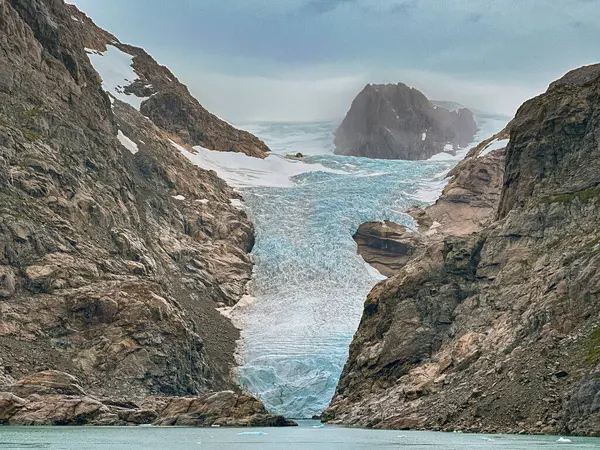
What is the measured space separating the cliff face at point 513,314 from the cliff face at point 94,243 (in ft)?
68.1

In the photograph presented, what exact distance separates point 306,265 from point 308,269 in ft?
3.08

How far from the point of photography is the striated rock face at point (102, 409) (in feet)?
302

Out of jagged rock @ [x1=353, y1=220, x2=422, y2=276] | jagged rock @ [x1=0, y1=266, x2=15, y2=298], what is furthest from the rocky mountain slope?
jagged rock @ [x1=353, y1=220, x2=422, y2=276]

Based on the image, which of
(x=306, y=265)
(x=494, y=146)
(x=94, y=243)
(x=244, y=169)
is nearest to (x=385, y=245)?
(x=306, y=265)

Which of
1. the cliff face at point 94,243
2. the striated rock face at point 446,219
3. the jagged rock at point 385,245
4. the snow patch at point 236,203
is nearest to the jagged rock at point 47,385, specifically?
the cliff face at point 94,243

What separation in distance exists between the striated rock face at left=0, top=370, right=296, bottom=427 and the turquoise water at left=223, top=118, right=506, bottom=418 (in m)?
24.6

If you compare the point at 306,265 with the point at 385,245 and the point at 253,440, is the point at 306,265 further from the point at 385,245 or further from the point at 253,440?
the point at 253,440

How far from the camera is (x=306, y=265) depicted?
508ft


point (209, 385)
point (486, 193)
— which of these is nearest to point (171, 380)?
point (209, 385)

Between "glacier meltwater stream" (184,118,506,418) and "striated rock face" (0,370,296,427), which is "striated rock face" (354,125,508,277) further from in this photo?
"striated rock face" (0,370,296,427)

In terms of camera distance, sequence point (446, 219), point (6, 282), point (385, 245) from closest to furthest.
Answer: point (6, 282)
point (385, 245)
point (446, 219)

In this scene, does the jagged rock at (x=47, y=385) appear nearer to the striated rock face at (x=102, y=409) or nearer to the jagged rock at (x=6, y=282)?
Answer: the striated rock face at (x=102, y=409)

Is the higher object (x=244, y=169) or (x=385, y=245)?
(x=244, y=169)

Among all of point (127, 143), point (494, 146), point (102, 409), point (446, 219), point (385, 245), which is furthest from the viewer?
point (494, 146)
